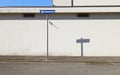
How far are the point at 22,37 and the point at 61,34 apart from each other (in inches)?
101

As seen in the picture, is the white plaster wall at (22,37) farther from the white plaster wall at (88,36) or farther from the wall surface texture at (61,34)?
the white plaster wall at (88,36)

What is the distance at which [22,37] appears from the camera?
2302 centimetres

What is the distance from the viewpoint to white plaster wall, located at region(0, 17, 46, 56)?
22922 millimetres

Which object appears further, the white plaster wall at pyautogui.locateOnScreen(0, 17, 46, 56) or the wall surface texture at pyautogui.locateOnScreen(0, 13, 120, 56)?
the white plaster wall at pyautogui.locateOnScreen(0, 17, 46, 56)

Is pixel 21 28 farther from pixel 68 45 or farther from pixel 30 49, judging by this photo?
pixel 68 45

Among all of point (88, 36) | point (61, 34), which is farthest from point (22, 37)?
point (88, 36)

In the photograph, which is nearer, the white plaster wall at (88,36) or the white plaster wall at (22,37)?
the white plaster wall at (88,36)

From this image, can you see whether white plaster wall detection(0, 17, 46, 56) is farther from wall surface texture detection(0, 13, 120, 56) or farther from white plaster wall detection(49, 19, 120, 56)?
white plaster wall detection(49, 19, 120, 56)

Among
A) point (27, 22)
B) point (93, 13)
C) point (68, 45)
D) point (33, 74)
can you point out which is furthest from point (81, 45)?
point (33, 74)

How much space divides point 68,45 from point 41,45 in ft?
5.79

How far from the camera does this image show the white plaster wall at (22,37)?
22.9 metres

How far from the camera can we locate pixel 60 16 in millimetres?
22859

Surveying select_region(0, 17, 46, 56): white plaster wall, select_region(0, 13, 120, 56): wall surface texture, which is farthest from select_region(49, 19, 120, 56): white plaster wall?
select_region(0, 17, 46, 56): white plaster wall

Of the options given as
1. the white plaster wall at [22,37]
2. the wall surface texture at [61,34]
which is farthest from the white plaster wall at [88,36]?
the white plaster wall at [22,37]
